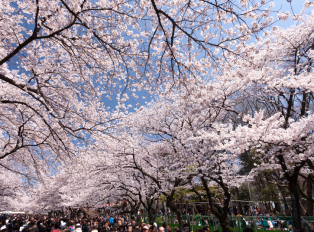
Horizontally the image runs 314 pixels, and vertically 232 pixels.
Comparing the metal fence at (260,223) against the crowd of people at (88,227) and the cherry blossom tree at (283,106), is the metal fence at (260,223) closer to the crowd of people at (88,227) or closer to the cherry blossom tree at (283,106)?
the cherry blossom tree at (283,106)

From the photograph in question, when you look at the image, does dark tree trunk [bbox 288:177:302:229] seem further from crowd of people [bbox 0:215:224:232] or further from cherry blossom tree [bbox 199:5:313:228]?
crowd of people [bbox 0:215:224:232]

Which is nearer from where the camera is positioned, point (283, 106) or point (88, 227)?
point (283, 106)

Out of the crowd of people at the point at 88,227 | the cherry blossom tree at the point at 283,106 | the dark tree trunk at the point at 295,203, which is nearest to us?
the cherry blossom tree at the point at 283,106

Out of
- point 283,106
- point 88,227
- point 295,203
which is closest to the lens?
point 295,203

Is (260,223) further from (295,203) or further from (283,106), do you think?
(283,106)

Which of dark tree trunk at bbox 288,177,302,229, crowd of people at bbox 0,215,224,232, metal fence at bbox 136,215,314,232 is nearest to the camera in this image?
crowd of people at bbox 0,215,224,232

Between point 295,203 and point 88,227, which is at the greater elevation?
point 295,203

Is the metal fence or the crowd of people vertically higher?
the crowd of people

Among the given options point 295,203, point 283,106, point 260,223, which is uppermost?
point 283,106

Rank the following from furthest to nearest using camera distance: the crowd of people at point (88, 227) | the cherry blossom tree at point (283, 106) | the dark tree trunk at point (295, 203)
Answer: the dark tree trunk at point (295, 203) < the crowd of people at point (88, 227) < the cherry blossom tree at point (283, 106)

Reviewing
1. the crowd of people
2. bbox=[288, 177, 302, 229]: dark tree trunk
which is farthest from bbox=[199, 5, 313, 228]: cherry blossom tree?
the crowd of people

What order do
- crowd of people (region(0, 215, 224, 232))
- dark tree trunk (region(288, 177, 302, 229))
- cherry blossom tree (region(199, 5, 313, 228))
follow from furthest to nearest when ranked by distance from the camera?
dark tree trunk (region(288, 177, 302, 229))
crowd of people (region(0, 215, 224, 232))
cherry blossom tree (region(199, 5, 313, 228))

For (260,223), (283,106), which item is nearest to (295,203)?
(283,106)

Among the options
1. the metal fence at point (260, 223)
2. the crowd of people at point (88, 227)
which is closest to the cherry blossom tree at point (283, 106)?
the metal fence at point (260, 223)
